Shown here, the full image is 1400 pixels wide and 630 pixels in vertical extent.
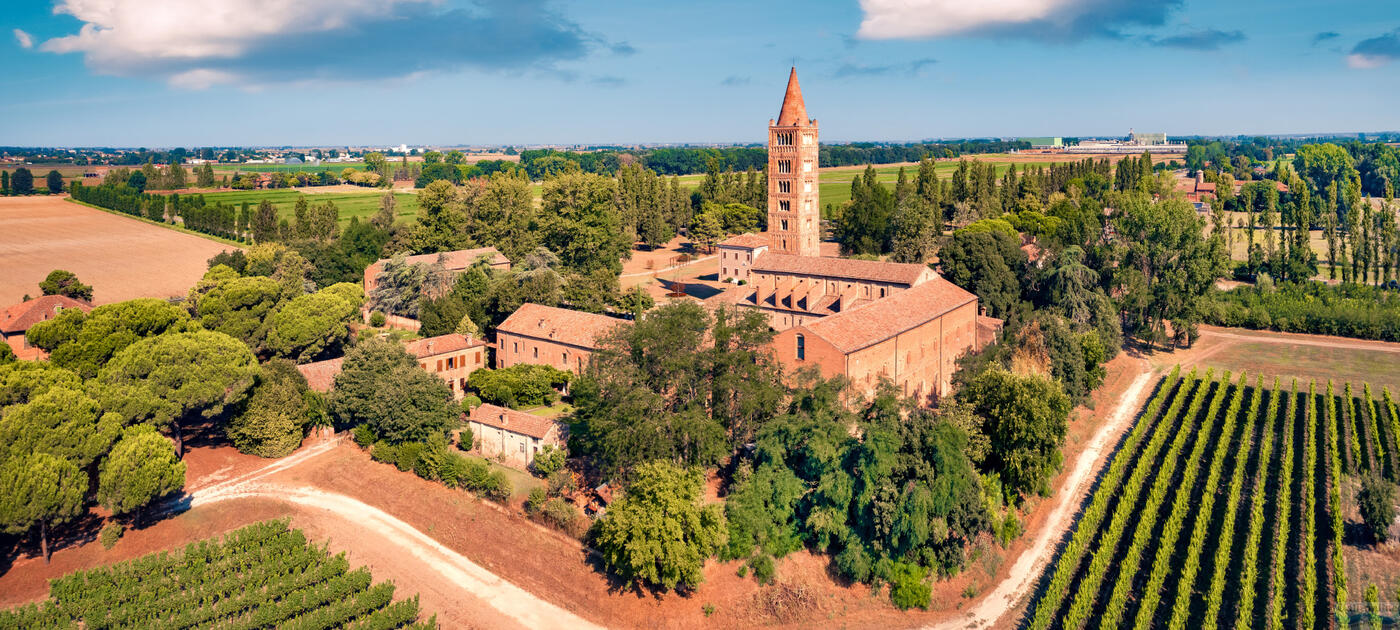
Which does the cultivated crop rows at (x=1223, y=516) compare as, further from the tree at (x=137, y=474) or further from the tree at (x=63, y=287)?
the tree at (x=63, y=287)

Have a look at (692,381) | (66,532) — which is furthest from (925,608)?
(66,532)

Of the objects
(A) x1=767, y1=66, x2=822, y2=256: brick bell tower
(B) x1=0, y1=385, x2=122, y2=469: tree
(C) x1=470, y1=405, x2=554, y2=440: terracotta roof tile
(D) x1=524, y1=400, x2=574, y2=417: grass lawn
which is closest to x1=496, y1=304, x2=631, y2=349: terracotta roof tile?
(D) x1=524, y1=400, x2=574, y2=417: grass lawn

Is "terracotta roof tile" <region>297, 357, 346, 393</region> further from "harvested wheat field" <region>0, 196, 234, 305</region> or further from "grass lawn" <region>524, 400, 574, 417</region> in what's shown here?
"harvested wheat field" <region>0, 196, 234, 305</region>

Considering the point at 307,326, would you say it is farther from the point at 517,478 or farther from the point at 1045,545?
the point at 1045,545

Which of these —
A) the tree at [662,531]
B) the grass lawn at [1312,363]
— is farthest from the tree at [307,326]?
the grass lawn at [1312,363]

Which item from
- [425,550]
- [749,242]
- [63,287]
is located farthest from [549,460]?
[63,287]

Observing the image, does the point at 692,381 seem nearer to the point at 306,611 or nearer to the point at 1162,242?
the point at 306,611
